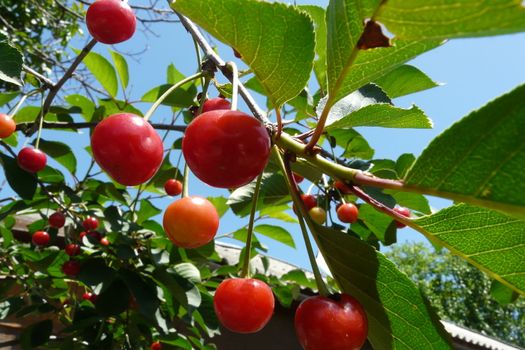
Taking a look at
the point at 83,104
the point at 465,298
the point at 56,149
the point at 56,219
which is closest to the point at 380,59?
the point at 83,104

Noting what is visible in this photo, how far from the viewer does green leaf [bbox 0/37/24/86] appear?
5.30 feet

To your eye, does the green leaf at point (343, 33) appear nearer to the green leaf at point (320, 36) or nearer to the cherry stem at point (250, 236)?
the cherry stem at point (250, 236)

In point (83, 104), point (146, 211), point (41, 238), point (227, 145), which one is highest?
point (227, 145)

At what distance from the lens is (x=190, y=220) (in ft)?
3.33

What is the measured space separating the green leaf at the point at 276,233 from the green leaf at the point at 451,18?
3188 millimetres

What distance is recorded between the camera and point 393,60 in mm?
803

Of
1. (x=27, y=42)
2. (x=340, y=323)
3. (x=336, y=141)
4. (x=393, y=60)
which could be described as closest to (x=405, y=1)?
(x=393, y=60)

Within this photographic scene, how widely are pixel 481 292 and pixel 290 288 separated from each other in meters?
24.5

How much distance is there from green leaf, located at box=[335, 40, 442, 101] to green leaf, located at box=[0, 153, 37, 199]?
7.06ft

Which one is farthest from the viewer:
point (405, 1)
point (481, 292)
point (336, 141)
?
point (481, 292)

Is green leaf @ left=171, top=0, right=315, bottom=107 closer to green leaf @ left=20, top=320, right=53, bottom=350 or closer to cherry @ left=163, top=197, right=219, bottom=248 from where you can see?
cherry @ left=163, top=197, right=219, bottom=248

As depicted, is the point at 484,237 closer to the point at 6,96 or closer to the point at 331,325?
the point at 331,325

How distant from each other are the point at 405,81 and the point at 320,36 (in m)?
0.39

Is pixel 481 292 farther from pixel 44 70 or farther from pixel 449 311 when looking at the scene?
pixel 44 70
